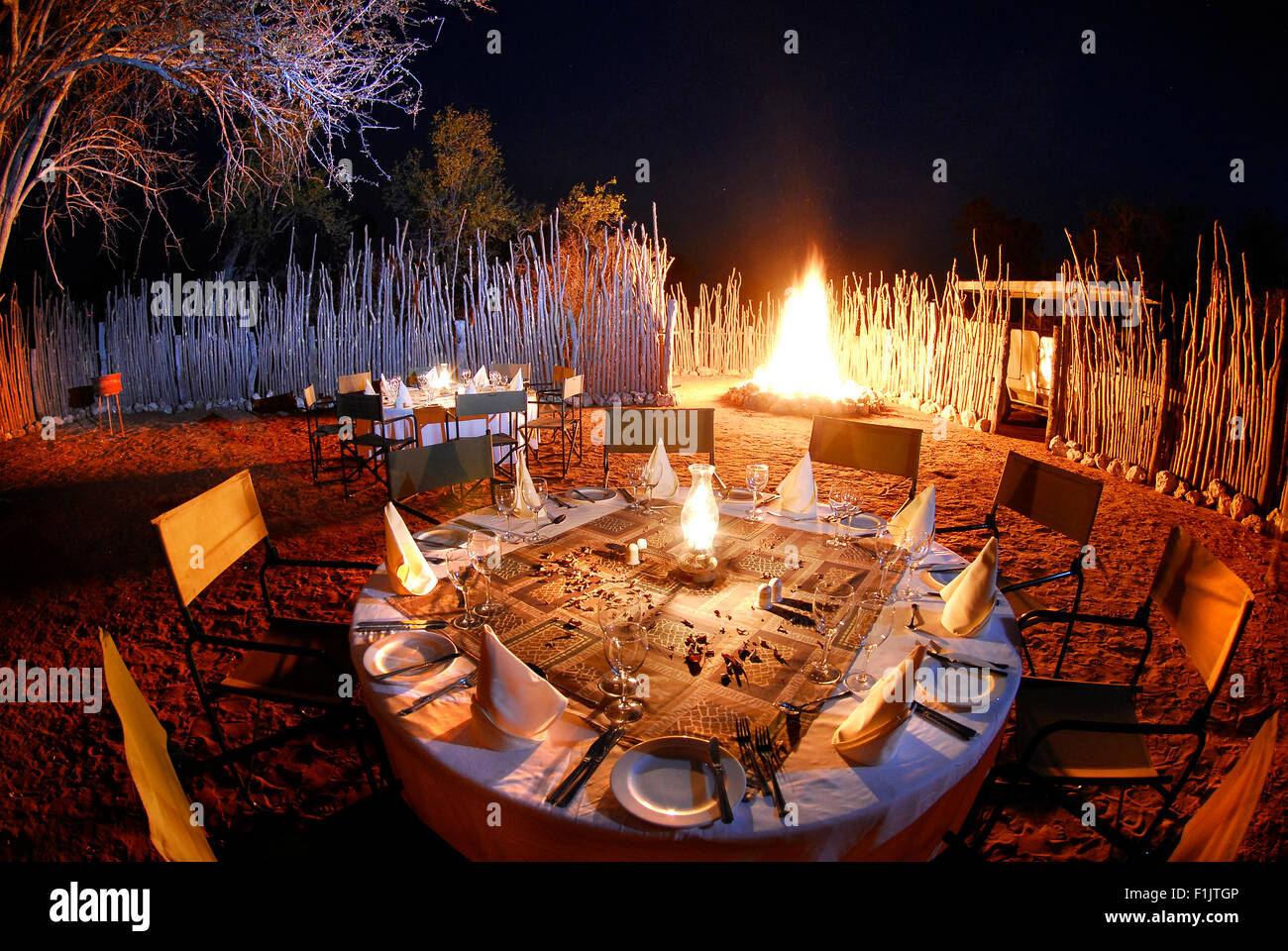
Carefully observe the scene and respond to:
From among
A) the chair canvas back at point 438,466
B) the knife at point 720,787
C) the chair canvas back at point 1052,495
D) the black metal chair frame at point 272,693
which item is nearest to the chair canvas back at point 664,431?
the chair canvas back at point 438,466

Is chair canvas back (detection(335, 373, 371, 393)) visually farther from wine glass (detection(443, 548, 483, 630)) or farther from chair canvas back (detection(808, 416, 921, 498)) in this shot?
wine glass (detection(443, 548, 483, 630))

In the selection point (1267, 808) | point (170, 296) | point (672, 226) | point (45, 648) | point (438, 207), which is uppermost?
point (672, 226)

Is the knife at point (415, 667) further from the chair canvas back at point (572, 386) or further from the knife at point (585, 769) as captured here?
the chair canvas back at point (572, 386)

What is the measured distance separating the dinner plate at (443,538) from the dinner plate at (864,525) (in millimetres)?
1501

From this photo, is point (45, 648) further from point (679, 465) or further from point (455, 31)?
point (455, 31)

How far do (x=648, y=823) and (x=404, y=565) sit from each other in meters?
1.18

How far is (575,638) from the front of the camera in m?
1.70

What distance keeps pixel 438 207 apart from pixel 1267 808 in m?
16.7

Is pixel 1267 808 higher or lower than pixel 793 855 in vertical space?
lower

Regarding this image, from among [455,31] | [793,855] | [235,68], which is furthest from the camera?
[455,31]

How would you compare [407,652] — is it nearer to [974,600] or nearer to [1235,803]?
[974,600]

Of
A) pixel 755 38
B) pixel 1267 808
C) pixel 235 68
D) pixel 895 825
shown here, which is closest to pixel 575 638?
pixel 895 825

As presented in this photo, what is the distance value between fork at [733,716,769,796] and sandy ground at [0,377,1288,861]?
54.1 inches

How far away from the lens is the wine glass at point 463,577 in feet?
5.81
